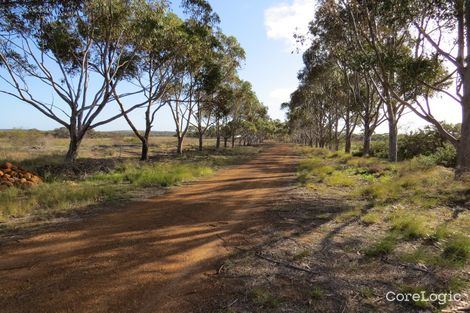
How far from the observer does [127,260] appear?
17.2 feet

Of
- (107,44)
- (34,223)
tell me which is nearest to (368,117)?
(107,44)

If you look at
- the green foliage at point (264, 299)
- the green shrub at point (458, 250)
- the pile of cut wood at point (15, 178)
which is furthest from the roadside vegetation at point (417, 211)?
the pile of cut wood at point (15, 178)

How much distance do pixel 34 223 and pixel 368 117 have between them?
23.2m

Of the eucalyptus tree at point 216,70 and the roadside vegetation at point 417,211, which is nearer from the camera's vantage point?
the roadside vegetation at point 417,211

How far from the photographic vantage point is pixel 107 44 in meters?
17.7

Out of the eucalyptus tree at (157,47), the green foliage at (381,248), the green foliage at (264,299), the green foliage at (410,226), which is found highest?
the eucalyptus tree at (157,47)

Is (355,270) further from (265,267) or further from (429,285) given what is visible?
(265,267)

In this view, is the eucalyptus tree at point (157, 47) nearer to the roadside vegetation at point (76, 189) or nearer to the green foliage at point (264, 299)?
the roadside vegetation at point (76, 189)

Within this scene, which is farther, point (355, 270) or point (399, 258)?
point (399, 258)

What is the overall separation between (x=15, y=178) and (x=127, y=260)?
9749 millimetres

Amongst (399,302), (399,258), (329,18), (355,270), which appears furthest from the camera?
(329,18)

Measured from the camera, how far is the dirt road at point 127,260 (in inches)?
160

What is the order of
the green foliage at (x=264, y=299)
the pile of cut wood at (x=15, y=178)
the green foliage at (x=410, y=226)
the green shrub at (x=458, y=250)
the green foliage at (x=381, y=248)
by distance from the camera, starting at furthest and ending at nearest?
1. the pile of cut wood at (x=15, y=178)
2. the green foliage at (x=410, y=226)
3. the green foliage at (x=381, y=248)
4. the green shrub at (x=458, y=250)
5. the green foliage at (x=264, y=299)

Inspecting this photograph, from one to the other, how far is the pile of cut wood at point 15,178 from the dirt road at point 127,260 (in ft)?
19.0
